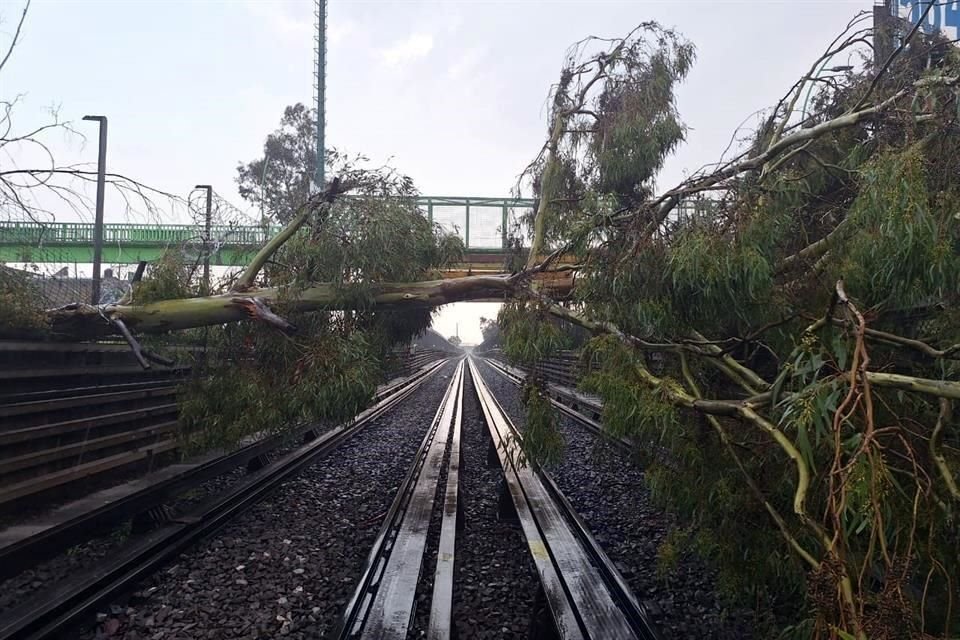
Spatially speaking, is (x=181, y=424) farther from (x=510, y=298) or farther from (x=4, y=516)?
(x=510, y=298)

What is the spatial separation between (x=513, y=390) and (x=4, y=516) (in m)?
20.4

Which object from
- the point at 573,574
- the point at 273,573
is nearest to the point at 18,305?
the point at 273,573

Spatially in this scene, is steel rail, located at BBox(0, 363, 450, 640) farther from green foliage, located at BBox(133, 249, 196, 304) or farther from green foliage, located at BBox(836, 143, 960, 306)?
green foliage, located at BBox(836, 143, 960, 306)

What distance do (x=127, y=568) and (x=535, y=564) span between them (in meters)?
2.98

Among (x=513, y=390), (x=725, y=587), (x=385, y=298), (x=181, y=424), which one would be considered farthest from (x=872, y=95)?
(x=513, y=390)

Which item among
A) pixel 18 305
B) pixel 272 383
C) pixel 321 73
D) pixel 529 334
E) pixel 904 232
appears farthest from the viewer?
pixel 321 73

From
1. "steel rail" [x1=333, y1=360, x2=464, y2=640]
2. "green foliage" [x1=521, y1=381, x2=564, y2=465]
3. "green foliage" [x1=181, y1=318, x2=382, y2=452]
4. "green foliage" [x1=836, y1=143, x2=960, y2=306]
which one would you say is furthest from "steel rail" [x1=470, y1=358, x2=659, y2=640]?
"green foliage" [x1=836, y1=143, x2=960, y2=306]

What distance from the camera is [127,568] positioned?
4.47 meters

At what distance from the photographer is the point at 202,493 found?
23.5 ft

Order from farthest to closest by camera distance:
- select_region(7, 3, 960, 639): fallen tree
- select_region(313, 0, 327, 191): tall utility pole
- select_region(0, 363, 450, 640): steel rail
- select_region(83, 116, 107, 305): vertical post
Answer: select_region(313, 0, 327, 191): tall utility pole
select_region(83, 116, 107, 305): vertical post
select_region(0, 363, 450, 640): steel rail
select_region(7, 3, 960, 639): fallen tree

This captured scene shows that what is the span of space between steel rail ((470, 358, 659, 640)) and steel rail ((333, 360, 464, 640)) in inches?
29.9

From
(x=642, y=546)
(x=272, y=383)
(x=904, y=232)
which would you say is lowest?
(x=642, y=546)

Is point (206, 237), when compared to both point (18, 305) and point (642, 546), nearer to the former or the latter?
point (18, 305)

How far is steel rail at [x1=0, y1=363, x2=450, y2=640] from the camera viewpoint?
11.6 ft
